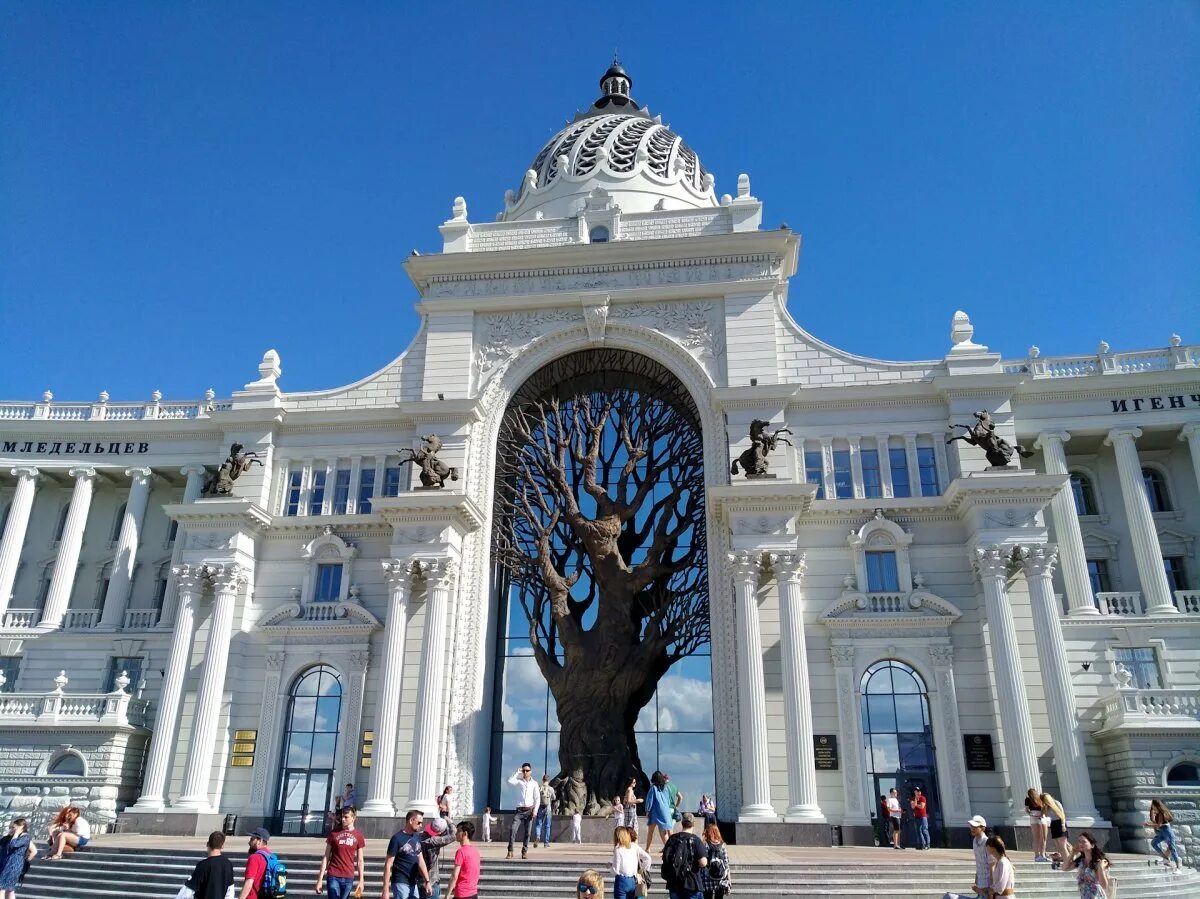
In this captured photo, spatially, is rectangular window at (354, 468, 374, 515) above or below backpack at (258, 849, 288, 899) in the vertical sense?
above

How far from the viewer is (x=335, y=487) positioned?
33.2m

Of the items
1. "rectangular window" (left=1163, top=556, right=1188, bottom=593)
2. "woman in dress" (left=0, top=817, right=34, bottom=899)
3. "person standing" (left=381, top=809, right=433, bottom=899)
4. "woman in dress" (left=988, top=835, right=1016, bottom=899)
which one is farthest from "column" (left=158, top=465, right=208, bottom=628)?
"rectangular window" (left=1163, top=556, right=1188, bottom=593)

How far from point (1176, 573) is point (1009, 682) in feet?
34.2

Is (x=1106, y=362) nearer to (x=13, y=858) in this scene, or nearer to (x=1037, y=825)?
(x=1037, y=825)

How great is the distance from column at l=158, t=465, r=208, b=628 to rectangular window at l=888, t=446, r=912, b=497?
25001 millimetres

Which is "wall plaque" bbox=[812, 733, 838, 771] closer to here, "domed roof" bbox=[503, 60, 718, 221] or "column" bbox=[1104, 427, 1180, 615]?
"column" bbox=[1104, 427, 1180, 615]

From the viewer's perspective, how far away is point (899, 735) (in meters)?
27.5

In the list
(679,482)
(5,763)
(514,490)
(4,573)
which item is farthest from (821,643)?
(4,573)

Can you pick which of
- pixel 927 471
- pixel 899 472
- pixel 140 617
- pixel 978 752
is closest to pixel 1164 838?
pixel 978 752

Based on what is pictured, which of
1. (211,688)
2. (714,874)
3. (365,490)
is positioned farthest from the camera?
(365,490)

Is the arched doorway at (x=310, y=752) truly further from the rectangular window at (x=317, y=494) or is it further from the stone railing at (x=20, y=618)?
the stone railing at (x=20, y=618)

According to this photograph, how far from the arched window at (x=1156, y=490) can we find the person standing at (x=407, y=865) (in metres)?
30.3

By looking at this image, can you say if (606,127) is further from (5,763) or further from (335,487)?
(5,763)

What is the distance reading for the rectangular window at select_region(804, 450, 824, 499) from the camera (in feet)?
100
